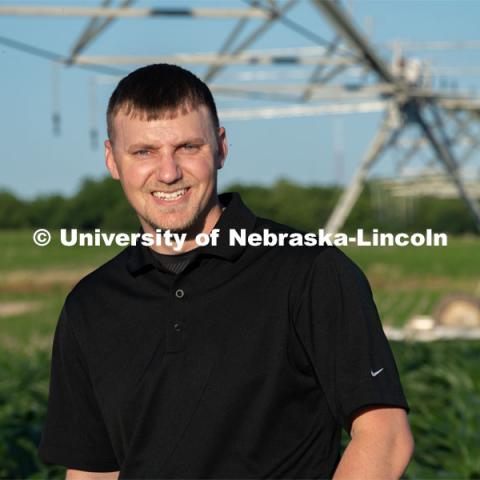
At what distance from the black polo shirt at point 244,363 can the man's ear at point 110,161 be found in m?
0.22

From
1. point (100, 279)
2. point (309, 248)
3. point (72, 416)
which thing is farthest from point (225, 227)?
point (72, 416)

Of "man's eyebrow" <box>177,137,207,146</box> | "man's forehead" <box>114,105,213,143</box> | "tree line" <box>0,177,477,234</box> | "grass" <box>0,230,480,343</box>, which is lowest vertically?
"grass" <box>0,230,480,343</box>

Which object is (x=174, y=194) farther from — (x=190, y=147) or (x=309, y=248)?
(x=309, y=248)

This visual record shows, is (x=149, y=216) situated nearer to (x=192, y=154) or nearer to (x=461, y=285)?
(x=192, y=154)

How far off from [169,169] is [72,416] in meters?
0.66

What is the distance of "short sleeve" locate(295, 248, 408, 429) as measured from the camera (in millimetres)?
2043

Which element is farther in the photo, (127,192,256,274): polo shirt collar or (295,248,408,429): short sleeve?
→ (127,192,256,274): polo shirt collar

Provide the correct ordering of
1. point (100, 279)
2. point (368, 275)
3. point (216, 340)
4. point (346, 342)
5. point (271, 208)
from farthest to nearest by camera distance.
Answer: point (271, 208) → point (368, 275) → point (100, 279) → point (216, 340) → point (346, 342)

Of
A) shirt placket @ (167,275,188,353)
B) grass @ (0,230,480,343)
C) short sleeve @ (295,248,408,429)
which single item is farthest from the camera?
grass @ (0,230,480,343)

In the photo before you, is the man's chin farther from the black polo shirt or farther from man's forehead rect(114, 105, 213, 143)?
man's forehead rect(114, 105, 213, 143)

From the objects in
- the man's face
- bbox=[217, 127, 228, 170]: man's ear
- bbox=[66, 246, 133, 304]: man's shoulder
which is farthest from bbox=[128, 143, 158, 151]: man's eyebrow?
bbox=[66, 246, 133, 304]: man's shoulder

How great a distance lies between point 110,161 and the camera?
2428 mm

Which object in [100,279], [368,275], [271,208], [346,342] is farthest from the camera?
[271,208]

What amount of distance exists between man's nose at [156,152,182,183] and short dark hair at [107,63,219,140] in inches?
3.2
